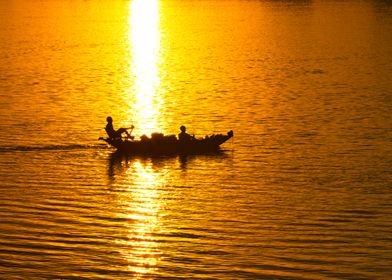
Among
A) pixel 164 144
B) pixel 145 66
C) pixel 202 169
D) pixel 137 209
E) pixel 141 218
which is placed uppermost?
pixel 145 66

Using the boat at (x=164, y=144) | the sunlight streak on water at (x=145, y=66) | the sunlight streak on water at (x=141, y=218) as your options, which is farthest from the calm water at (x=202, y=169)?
the boat at (x=164, y=144)

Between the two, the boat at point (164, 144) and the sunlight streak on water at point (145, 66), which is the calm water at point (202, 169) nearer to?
the sunlight streak on water at point (145, 66)

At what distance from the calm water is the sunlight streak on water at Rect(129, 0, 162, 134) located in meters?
0.24

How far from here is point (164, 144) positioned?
30781 millimetres

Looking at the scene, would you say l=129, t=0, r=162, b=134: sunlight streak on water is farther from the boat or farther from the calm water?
the boat

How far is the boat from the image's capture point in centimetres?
3078

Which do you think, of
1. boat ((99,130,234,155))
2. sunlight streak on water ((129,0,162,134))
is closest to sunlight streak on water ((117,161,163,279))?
boat ((99,130,234,155))

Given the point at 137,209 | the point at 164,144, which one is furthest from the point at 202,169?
the point at 137,209

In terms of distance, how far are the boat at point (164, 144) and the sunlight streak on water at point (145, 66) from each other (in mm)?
4969

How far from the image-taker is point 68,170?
93.7 ft

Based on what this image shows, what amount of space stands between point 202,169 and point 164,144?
2311mm

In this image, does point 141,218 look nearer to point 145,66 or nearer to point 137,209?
point 137,209

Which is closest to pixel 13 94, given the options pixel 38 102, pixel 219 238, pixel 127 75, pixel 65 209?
pixel 38 102

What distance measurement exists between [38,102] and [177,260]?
25327 mm
